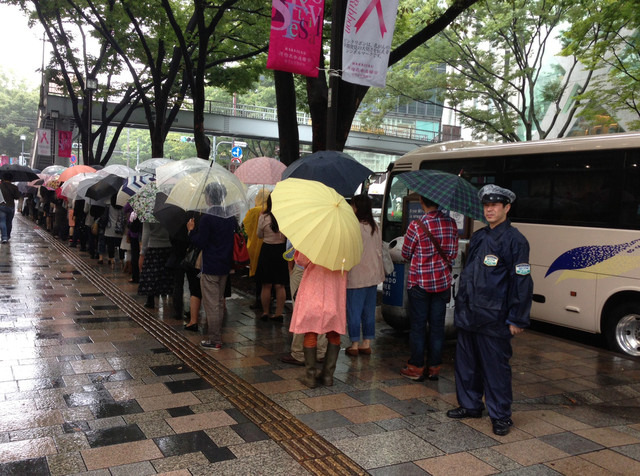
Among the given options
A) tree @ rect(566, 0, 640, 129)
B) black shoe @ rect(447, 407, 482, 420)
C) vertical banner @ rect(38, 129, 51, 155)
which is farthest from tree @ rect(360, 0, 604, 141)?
vertical banner @ rect(38, 129, 51, 155)

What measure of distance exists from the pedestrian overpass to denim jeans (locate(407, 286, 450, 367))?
23397mm

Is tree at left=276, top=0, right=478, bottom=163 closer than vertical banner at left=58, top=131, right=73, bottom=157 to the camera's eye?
Yes

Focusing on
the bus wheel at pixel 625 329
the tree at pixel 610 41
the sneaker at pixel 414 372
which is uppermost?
the tree at pixel 610 41

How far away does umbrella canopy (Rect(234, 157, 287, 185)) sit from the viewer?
10.2 meters

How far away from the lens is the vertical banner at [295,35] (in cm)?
782

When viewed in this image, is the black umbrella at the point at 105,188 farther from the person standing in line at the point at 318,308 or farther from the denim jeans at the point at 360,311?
the person standing in line at the point at 318,308

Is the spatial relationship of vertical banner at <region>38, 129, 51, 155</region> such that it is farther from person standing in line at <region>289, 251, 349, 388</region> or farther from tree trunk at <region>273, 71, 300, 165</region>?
person standing in line at <region>289, 251, 349, 388</region>

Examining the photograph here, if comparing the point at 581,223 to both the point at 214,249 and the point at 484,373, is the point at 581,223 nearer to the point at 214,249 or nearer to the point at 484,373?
the point at 484,373

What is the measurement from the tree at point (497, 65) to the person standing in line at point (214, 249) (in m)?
12.9

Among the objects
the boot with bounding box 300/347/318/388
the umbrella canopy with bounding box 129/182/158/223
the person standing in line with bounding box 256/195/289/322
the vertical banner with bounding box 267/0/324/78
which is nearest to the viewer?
the boot with bounding box 300/347/318/388

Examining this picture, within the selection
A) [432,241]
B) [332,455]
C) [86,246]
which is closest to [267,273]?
[432,241]

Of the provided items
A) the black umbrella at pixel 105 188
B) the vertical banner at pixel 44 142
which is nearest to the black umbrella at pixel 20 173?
the black umbrella at pixel 105 188

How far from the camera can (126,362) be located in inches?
247

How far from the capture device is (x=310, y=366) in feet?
18.7
